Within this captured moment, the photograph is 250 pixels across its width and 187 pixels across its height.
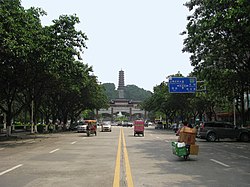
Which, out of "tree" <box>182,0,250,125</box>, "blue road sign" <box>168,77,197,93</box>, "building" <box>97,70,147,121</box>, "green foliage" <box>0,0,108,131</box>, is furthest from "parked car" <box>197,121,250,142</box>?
"building" <box>97,70,147,121</box>

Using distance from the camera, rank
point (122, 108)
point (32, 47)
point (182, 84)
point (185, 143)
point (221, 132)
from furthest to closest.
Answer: point (122, 108) → point (182, 84) → point (221, 132) → point (32, 47) → point (185, 143)

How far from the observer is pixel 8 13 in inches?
821

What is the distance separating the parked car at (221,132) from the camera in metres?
29.3

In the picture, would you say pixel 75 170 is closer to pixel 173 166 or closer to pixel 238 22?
pixel 173 166

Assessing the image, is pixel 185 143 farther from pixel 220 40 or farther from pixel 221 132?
pixel 221 132

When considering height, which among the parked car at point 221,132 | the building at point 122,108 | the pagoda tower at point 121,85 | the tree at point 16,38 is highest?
the pagoda tower at point 121,85

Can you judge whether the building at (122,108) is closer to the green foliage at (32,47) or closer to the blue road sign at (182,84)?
the blue road sign at (182,84)

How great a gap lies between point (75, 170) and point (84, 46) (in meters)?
19.3

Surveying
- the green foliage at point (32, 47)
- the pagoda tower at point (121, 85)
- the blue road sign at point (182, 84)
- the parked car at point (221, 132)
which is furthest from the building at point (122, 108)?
the parked car at point (221, 132)

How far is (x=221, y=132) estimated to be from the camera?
29.3 m

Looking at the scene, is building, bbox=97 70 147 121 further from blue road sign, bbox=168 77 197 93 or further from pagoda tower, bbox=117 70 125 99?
blue road sign, bbox=168 77 197 93

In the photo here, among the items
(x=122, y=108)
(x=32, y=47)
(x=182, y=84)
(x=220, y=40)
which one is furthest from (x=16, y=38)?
(x=122, y=108)

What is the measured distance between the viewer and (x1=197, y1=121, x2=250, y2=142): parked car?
29.3 m

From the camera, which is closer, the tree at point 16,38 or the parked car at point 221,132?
the tree at point 16,38
